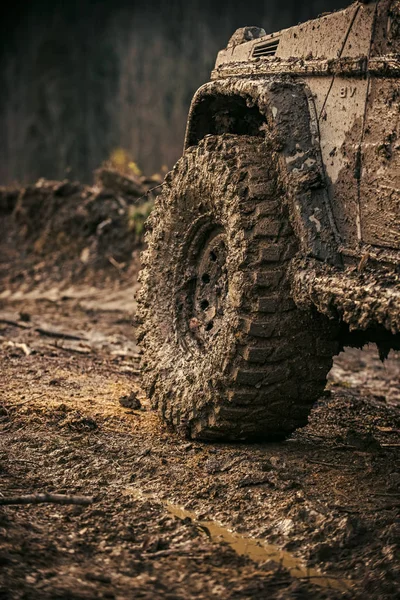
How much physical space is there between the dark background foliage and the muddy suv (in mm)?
8394

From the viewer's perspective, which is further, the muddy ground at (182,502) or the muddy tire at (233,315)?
the muddy tire at (233,315)

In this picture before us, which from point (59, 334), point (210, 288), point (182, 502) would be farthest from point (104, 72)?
point (182, 502)

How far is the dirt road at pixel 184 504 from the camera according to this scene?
278cm

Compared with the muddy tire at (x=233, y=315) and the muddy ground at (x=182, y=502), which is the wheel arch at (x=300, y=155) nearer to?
the muddy tire at (x=233, y=315)

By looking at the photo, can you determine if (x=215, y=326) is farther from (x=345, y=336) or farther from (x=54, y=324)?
(x=54, y=324)

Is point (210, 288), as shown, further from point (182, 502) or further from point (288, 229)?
point (182, 502)

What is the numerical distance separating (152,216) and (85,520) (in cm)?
200

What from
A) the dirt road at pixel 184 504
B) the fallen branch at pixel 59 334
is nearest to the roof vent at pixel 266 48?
the dirt road at pixel 184 504

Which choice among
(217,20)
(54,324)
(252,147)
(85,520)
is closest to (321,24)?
(252,147)

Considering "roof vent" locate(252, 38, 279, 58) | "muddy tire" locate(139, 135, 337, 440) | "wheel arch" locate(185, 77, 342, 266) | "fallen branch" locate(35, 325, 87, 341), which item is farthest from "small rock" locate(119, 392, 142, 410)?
"fallen branch" locate(35, 325, 87, 341)

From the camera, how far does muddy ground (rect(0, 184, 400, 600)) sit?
9.12ft

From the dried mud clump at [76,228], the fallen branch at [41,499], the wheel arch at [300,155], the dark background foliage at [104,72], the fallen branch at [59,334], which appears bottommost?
the fallen branch at [59,334]

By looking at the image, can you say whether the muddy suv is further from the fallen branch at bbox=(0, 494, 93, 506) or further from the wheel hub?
the fallen branch at bbox=(0, 494, 93, 506)

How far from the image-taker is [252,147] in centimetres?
398
